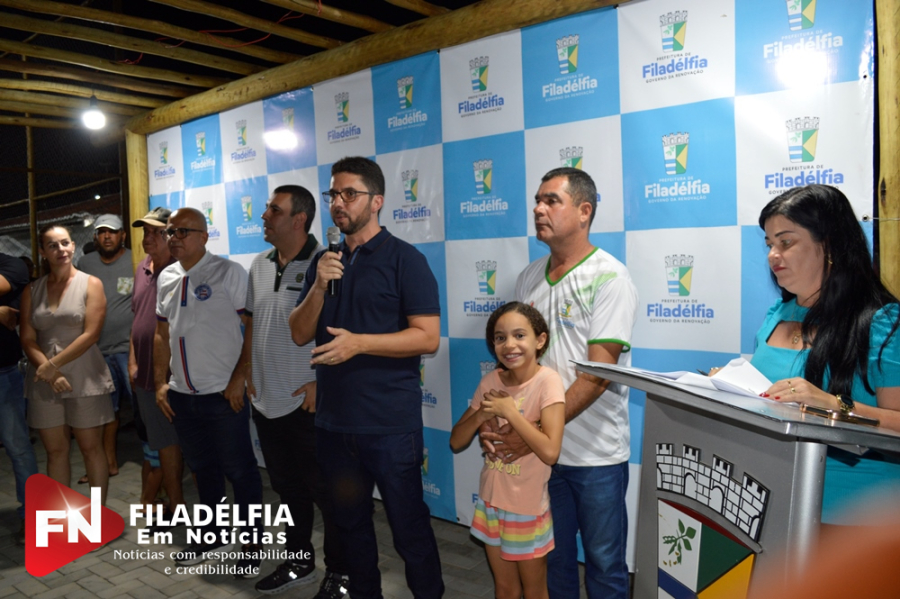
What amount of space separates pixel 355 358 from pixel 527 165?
4.89 ft

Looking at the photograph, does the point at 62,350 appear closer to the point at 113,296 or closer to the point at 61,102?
the point at 113,296

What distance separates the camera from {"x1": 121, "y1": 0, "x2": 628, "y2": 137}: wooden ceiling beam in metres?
3.16

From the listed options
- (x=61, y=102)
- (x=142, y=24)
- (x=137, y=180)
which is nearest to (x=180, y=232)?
(x=142, y=24)

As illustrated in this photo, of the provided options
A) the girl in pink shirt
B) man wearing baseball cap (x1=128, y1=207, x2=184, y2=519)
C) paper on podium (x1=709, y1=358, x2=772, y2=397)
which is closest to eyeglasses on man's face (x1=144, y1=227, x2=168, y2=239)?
man wearing baseball cap (x1=128, y1=207, x2=184, y2=519)

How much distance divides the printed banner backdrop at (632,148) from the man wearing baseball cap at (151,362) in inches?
43.7

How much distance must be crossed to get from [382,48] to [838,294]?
3.08 meters

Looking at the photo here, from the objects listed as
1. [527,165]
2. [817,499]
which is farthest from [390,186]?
[817,499]

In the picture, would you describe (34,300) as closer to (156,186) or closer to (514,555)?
(156,186)

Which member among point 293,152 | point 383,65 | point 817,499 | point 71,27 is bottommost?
point 817,499

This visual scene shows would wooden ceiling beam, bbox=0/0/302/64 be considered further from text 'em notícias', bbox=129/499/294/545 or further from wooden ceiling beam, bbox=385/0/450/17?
text 'em notícias', bbox=129/499/294/545

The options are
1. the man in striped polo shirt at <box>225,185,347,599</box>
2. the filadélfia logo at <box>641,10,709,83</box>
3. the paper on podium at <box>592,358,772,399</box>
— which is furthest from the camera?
the man in striped polo shirt at <box>225,185,347,599</box>

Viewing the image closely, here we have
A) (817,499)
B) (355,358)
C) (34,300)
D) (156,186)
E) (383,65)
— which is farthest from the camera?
(156,186)

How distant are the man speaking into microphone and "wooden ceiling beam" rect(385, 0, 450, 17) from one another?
145 cm

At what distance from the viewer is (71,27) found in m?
3.93
